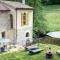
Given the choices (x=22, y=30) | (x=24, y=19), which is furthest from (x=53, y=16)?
(x=22, y=30)

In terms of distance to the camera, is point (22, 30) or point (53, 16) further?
point (53, 16)

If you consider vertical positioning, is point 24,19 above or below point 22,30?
above

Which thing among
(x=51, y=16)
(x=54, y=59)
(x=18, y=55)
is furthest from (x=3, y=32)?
(x=51, y=16)

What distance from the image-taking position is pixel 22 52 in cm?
2783

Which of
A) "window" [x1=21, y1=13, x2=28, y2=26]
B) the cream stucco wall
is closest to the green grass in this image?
the cream stucco wall

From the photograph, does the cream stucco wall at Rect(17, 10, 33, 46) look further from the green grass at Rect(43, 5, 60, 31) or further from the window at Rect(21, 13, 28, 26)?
the green grass at Rect(43, 5, 60, 31)

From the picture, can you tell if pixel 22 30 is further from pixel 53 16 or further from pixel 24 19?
pixel 53 16

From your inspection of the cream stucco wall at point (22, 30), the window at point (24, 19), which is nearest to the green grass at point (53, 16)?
the cream stucco wall at point (22, 30)

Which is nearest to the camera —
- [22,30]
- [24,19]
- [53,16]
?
[22,30]

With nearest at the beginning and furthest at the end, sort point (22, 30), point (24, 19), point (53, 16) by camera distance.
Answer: point (22, 30), point (24, 19), point (53, 16)

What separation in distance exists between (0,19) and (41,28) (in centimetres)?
1183

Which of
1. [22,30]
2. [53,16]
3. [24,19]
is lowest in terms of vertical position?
[53,16]

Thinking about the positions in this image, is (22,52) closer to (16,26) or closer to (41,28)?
(16,26)

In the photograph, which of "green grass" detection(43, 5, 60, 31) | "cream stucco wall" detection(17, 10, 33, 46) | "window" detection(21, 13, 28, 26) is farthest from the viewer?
"green grass" detection(43, 5, 60, 31)
